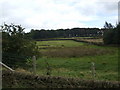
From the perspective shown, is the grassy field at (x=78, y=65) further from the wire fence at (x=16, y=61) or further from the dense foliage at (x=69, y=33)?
the dense foliage at (x=69, y=33)

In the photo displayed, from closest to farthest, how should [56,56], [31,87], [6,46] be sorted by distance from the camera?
1. [31,87]
2. [6,46]
3. [56,56]

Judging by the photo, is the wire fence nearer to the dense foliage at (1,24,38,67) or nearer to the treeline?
the dense foliage at (1,24,38,67)

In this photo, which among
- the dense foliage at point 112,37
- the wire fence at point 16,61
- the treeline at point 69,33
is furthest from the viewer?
the treeline at point 69,33

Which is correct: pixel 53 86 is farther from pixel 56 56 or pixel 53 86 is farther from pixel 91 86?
pixel 56 56

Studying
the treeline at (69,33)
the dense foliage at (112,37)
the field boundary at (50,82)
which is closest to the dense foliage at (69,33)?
the treeline at (69,33)

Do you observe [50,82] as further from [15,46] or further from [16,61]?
[15,46]

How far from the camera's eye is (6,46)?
13609 mm

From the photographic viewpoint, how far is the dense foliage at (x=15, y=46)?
12.5 metres

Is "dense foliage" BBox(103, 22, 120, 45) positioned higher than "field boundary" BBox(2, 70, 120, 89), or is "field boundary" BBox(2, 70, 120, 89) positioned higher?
"dense foliage" BBox(103, 22, 120, 45)

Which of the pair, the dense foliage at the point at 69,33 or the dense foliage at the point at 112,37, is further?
the dense foliage at the point at 69,33

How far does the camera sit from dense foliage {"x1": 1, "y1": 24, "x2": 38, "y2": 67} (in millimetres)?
12500

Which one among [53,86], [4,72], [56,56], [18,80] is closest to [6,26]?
[4,72]

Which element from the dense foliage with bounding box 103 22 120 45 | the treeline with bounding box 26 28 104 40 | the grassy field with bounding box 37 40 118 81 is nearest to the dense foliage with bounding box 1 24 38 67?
the grassy field with bounding box 37 40 118 81

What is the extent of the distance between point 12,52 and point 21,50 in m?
0.68
